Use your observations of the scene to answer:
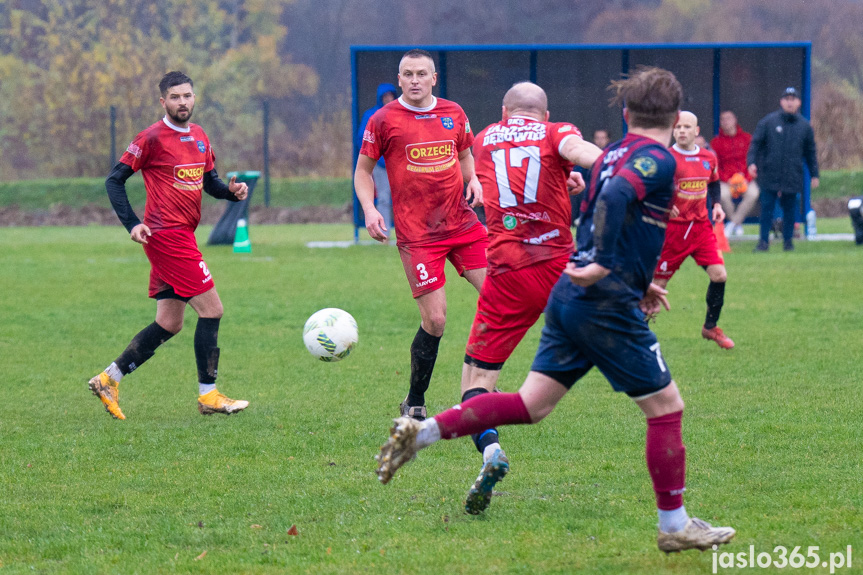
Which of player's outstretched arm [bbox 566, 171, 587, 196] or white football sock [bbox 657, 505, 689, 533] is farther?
player's outstretched arm [bbox 566, 171, 587, 196]

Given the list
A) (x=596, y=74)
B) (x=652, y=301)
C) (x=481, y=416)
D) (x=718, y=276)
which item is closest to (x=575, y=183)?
(x=652, y=301)

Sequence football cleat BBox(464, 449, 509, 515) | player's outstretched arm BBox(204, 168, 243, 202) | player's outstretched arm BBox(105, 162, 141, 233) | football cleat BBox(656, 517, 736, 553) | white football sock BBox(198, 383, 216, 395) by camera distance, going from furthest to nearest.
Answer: player's outstretched arm BBox(204, 168, 243, 202) < white football sock BBox(198, 383, 216, 395) < player's outstretched arm BBox(105, 162, 141, 233) < football cleat BBox(464, 449, 509, 515) < football cleat BBox(656, 517, 736, 553)

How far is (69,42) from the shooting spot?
45.8 m

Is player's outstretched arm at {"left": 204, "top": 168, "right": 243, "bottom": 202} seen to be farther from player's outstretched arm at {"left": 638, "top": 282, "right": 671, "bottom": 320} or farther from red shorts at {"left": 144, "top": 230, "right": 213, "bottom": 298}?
player's outstretched arm at {"left": 638, "top": 282, "right": 671, "bottom": 320}

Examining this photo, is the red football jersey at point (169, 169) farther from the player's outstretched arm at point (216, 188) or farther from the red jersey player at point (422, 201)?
the red jersey player at point (422, 201)

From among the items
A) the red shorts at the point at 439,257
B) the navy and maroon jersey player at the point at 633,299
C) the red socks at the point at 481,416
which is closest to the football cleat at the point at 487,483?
the red socks at the point at 481,416

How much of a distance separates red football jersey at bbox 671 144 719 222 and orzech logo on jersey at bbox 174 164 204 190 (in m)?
3.68

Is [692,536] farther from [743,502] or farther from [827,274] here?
[827,274]

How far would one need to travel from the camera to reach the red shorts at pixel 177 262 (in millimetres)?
6664

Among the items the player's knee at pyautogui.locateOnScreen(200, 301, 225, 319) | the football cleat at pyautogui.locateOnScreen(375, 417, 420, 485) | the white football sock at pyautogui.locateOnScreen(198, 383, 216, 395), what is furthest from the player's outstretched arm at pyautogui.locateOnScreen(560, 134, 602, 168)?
the white football sock at pyautogui.locateOnScreen(198, 383, 216, 395)

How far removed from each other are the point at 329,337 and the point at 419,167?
3.89 feet

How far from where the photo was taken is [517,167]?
504 centimetres

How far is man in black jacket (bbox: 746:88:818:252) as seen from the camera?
16.0 meters

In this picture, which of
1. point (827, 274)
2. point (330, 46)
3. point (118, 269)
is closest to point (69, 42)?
point (330, 46)
